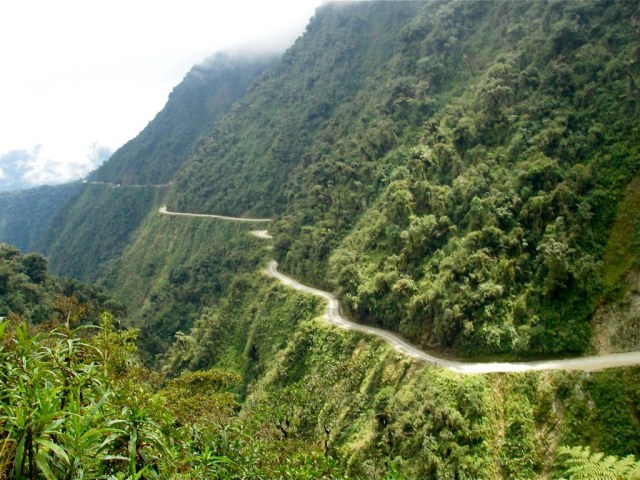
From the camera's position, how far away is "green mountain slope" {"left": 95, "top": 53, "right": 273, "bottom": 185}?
162 metres

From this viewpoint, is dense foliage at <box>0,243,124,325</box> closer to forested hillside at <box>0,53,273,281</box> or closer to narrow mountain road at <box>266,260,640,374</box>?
narrow mountain road at <box>266,260,640,374</box>

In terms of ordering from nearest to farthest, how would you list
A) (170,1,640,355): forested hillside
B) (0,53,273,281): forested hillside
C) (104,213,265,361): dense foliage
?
(170,1,640,355): forested hillside → (104,213,265,361): dense foliage → (0,53,273,281): forested hillside

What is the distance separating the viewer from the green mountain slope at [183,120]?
530 ft

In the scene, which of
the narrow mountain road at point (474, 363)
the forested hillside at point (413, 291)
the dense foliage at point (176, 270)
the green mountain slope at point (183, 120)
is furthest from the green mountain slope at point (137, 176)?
the narrow mountain road at point (474, 363)

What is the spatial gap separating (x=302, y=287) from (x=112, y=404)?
189 ft

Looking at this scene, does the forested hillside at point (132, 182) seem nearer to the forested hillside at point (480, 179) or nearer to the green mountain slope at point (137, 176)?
the green mountain slope at point (137, 176)

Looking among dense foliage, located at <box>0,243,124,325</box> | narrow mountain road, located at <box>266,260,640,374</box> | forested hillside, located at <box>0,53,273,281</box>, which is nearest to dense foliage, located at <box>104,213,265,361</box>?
dense foliage, located at <box>0,243,124,325</box>

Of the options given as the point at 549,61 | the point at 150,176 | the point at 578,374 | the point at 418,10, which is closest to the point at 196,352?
the point at 578,374

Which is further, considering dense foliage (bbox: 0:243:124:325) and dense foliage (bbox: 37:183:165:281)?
dense foliage (bbox: 37:183:165:281)

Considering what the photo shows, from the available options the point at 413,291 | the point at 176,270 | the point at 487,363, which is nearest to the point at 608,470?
the point at 487,363

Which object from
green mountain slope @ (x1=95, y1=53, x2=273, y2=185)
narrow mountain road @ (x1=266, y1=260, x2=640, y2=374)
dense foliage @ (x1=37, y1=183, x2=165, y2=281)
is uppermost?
green mountain slope @ (x1=95, y1=53, x2=273, y2=185)

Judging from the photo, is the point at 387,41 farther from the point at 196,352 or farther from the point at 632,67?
the point at 196,352

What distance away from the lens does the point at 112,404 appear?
9.85m

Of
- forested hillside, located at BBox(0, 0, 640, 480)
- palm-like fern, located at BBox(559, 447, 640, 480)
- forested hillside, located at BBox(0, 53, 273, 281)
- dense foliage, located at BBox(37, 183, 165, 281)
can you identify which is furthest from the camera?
forested hillside, located at BBox(0, 53, 273, 281)
